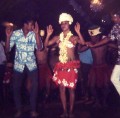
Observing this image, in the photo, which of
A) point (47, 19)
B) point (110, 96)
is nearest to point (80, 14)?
point (47, 19)

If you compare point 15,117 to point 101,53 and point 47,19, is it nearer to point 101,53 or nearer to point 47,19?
point 101,53

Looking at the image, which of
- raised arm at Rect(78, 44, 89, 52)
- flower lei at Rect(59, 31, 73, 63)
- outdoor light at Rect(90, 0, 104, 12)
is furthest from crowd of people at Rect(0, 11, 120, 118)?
outdoor light at Rect(90, 0, 104, 12)

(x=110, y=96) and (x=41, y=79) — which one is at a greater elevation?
(x=41, y=79)

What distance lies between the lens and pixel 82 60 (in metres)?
10.7

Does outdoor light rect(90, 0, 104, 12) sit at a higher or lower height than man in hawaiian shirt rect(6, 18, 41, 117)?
higher

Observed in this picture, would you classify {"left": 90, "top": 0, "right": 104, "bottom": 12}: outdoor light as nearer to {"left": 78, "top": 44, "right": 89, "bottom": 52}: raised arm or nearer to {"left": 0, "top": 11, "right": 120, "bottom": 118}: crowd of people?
{"left": 78, "top": 44, "right": 89, "bottom": 52}: raised arm

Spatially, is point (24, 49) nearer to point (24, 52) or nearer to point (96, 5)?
point (24, 52)

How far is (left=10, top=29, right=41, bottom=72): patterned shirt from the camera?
8461mm

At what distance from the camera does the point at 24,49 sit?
27.8 ft

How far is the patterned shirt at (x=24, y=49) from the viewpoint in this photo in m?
→ 8.46

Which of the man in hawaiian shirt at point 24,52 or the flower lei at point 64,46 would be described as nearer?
the flower lei at point 64,46

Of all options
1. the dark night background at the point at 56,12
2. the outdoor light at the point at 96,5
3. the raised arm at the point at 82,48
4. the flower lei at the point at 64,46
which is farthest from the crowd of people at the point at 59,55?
the dark night background at the point at 56,12

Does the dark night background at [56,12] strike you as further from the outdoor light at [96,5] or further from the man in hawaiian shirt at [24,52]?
the man in hawaiian shirt at [24,52]

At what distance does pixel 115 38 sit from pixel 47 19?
5159mm
